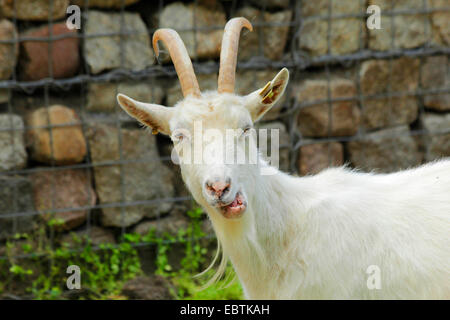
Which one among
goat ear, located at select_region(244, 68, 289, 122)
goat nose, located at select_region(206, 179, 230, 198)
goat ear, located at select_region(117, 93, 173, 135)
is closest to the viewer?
goat nose, located at select_region(206, 179, 230, 198)

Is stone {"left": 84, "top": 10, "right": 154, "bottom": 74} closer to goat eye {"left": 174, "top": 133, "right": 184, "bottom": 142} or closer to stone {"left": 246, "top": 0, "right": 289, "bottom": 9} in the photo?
stone {"left": 246, "top": 0, "right": 289, "bottom": 9}

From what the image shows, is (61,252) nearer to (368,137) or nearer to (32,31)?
(32,31)

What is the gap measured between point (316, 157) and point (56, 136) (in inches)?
94.8

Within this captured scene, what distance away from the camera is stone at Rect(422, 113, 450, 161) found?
20.0 feet

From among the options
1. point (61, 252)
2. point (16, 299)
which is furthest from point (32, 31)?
point (16, 299)

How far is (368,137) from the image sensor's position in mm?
5938

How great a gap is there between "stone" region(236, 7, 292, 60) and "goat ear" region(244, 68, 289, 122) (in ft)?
6.89

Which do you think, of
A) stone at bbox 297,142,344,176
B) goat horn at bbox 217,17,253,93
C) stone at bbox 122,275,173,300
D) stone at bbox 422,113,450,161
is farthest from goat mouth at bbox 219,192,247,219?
stone at bbox 422,113,450,161

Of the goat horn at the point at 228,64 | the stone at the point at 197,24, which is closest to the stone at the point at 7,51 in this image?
the stone at the point at 197,24

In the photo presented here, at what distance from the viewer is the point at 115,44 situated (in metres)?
5.27

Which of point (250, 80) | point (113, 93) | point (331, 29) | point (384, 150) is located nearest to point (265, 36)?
point (250, 80)

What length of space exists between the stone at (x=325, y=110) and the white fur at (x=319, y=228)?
7.25 ft

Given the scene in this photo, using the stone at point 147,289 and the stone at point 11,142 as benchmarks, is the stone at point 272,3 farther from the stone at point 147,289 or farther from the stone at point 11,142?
the stone at point 147,289

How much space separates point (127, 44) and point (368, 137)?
2465 mm
